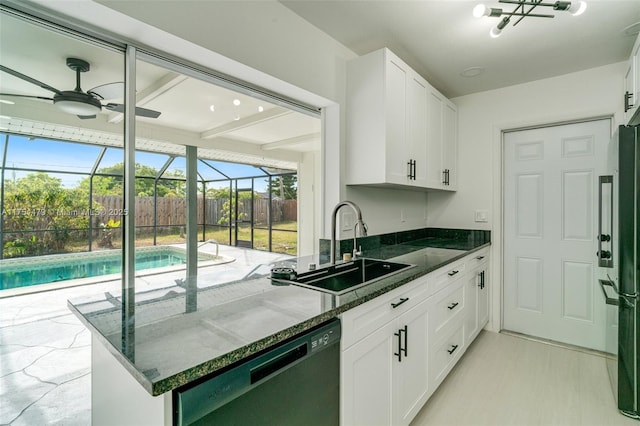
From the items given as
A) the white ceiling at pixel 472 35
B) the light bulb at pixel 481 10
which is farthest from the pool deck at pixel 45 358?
the light bulb at pixel 481 10

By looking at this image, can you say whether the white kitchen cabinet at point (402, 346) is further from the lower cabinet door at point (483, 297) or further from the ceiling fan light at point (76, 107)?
the ceiling fan light at point (76, 107)

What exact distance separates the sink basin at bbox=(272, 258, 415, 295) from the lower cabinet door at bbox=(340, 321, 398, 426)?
0.32 meters

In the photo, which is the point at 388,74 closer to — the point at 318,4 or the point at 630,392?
the point at 318,4

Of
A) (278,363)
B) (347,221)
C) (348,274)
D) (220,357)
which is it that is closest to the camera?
(220,357)

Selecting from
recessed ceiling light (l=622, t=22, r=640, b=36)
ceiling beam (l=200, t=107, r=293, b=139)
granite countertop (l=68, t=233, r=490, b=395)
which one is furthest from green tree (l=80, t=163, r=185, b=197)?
recessed ceiling light (l=622, t=22, r=640, b=36)

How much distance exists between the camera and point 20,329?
1.17 m

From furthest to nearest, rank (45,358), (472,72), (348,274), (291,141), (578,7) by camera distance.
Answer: (472,72) < (291,141) < (348,274) < (578,7) < (45,358)

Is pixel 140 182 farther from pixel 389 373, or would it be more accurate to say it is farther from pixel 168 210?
pixel 389 373

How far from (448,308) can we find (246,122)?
73.7 inches

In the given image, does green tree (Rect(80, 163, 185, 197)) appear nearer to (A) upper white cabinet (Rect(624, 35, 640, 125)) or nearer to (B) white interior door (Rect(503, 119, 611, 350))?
(A) upper white cabinet (Rect(624, 35, 640, 125))

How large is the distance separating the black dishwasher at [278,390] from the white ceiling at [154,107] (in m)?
1.14

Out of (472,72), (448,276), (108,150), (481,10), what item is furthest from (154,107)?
(472,72)

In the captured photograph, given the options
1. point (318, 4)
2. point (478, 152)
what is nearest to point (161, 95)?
point (318, 4)

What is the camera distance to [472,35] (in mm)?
2131
